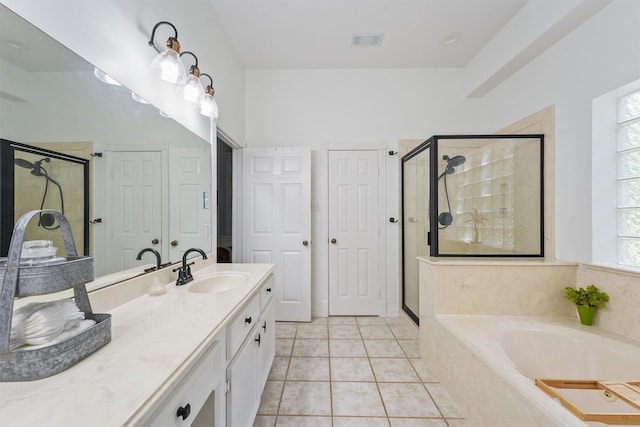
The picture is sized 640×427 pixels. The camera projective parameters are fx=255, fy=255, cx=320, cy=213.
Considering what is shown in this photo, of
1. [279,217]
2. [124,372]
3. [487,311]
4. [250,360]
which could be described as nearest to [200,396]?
[124,372]

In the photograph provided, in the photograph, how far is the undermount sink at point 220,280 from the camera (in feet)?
5.20

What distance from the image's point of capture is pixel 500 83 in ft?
8.82

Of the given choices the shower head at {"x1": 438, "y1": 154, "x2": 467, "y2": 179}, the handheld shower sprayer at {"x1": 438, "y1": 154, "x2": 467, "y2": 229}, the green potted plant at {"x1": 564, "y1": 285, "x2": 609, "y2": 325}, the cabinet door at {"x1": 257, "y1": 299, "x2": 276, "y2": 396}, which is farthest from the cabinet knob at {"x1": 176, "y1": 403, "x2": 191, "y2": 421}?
the green potted plant at {"x1": 564, "y1": 285, "x2": 609, "y2": 325}

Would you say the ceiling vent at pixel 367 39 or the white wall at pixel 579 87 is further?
the ceiling vent at pixel 367 39

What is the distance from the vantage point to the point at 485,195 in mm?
2215

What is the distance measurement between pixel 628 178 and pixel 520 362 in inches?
53.2

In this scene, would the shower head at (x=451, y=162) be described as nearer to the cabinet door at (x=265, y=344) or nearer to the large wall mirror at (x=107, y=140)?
the cabinet door at (x=265, y=344)

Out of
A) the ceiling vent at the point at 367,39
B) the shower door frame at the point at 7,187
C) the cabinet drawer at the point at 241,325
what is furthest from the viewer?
the ceiling vent at the point at 367,39

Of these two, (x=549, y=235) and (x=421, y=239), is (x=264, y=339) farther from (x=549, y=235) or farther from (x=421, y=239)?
(x=549, y=235)

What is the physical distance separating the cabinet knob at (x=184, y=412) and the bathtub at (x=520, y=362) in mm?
1274

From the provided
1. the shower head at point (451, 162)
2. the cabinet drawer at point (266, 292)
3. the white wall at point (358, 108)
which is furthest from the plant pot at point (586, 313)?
the cabinet drawer at point (266, 292)

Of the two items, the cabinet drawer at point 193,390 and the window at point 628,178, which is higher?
the window at point 628,178

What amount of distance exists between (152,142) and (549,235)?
2.92m

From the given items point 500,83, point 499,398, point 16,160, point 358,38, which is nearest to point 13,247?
point 16,160
